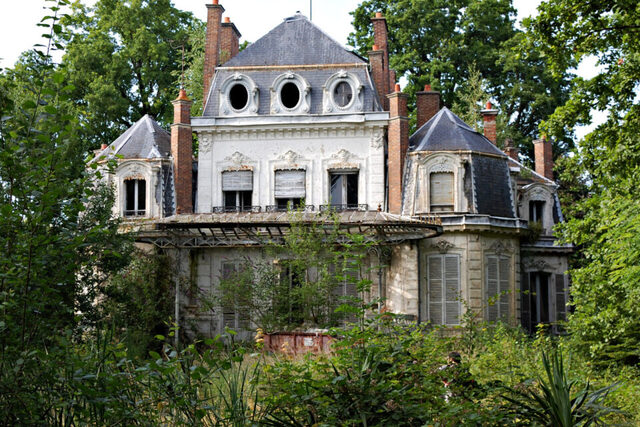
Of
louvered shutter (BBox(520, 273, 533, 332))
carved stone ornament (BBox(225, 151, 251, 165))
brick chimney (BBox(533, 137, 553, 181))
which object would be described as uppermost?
brick chimney (BBox(533, 137, 553, 181))

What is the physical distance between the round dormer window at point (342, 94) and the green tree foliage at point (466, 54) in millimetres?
12741

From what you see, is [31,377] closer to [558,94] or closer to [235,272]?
[235,272]

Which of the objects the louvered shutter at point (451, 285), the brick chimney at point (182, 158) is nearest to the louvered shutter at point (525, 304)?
the louvered shutter at point (451, 285)

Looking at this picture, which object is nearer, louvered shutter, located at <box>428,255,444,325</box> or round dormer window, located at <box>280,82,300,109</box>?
louvered shutter, located at <box>428,255,444,325</box>

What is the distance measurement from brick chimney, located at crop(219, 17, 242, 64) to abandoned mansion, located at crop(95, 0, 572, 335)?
10.1 inches

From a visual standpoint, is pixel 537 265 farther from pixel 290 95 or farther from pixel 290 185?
pixel 290 95

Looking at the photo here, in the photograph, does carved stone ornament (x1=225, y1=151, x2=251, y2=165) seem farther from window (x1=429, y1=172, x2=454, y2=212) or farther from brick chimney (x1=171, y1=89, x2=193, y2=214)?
window (x1=429, y1=172, x2=454, y2=212)

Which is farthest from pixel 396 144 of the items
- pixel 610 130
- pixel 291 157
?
pixel 610 130

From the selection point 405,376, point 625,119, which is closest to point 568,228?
point 625,119

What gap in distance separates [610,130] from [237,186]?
1490 centimetres

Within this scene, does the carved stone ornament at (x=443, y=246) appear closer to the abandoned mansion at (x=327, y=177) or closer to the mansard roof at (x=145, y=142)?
the abandoned mansion at (x=327, y=177)

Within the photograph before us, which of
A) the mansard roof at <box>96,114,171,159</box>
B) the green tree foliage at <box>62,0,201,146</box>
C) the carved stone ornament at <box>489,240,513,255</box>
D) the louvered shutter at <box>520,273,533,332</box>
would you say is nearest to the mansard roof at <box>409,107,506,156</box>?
the carved stone ornament at <box>489,240,513,255</box>

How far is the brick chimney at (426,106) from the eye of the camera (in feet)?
104

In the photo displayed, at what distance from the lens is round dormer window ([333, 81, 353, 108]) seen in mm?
28297
